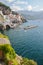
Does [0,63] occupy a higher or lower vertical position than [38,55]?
higher

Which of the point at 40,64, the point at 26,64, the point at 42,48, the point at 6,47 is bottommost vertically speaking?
the point at 42,48

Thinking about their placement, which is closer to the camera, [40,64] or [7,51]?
[7,51]

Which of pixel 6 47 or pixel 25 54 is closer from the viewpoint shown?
pixel 6 47

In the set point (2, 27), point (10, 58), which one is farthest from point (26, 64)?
point (2, 27)

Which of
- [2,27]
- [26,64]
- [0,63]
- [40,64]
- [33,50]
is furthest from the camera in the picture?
[2,27]

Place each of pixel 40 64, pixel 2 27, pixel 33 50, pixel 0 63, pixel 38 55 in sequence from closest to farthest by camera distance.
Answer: pixel 0 63, pixel 40 64, pixel 38 55, pixel 33 50, pixel 2 27

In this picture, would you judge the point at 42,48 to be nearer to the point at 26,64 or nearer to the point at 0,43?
the point at 26,64

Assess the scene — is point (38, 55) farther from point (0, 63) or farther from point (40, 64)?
point (0, 63)

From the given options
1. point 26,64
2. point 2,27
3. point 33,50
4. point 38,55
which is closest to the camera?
point 26,64

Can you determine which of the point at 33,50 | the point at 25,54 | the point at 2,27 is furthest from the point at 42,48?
the point at 2,27
